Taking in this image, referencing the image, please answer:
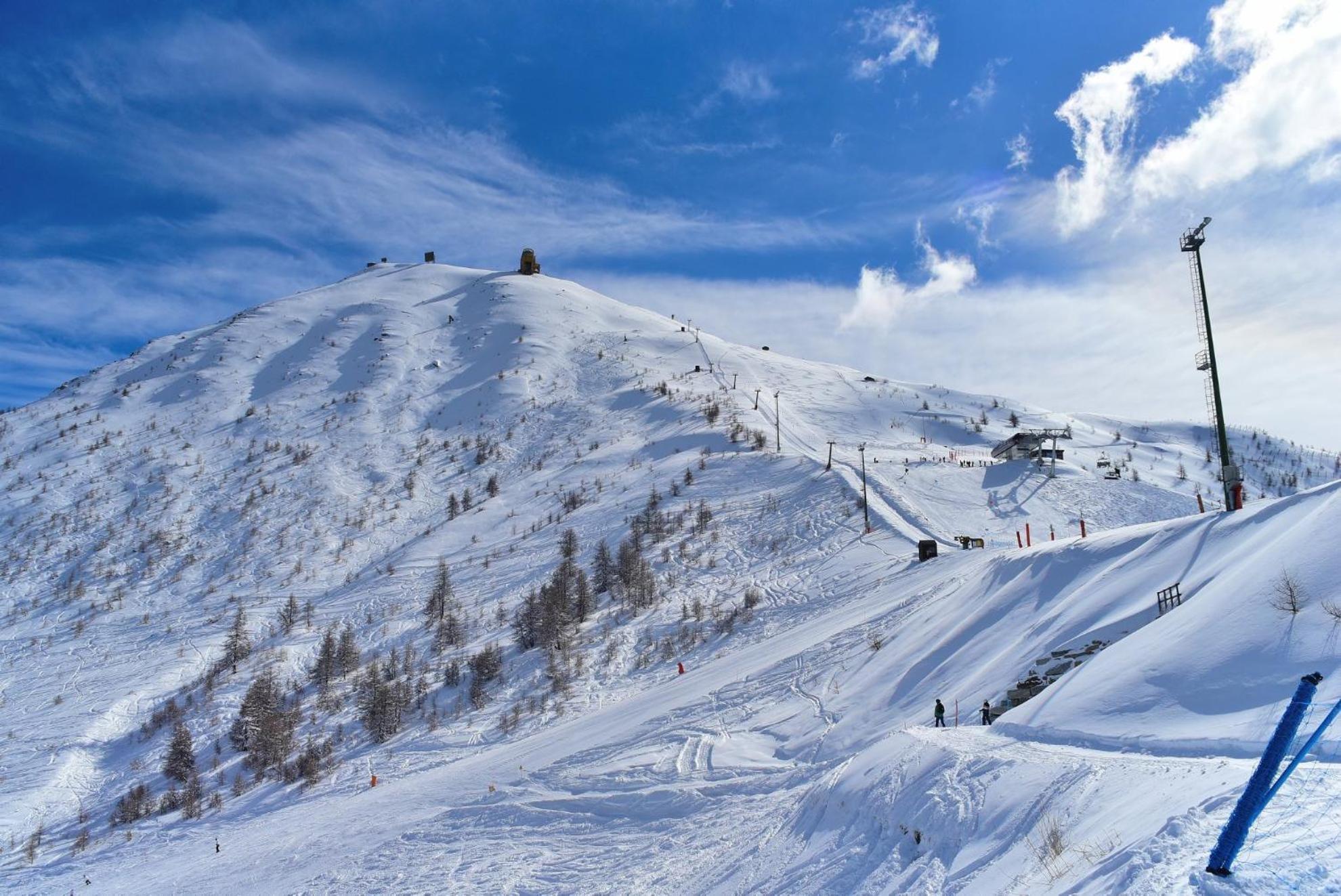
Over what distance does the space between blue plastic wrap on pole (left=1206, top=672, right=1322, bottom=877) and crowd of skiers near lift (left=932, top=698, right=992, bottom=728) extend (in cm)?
1054

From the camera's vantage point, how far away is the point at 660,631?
35062 mm

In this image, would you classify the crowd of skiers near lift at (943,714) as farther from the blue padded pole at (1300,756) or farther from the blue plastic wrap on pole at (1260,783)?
the blue padded pole at (1300,756)

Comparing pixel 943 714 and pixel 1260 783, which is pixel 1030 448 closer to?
pixel 943 714

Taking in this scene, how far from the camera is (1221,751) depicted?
842 cm

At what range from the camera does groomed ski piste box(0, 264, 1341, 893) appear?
9.63 m

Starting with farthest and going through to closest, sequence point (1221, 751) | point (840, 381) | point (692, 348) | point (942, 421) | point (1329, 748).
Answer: point (692, 348), point (840, 381), point (942, 421), point (1221, 751), point (1329, 748)

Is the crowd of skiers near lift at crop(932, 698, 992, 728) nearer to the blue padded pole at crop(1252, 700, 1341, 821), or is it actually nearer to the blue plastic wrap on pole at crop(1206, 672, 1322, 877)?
the blue plastic wrap on pole at crop(1206, 672, 1322, 877)

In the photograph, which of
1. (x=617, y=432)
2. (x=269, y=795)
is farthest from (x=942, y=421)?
(x=269, y=795)

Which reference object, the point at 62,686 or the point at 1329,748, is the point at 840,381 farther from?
the point at 1329,748

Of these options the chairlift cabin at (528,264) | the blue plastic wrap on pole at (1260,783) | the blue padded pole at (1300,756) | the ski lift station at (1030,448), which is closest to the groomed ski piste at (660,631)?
the blue plastic wrap on pole at (1260,783)

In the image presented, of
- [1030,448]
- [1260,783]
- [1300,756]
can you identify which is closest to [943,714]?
[1260,783]

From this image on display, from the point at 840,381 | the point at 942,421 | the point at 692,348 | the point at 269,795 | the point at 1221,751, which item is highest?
the point at 692,348

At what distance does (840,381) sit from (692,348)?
18165 mm

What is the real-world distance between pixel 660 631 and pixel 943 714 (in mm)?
19699
